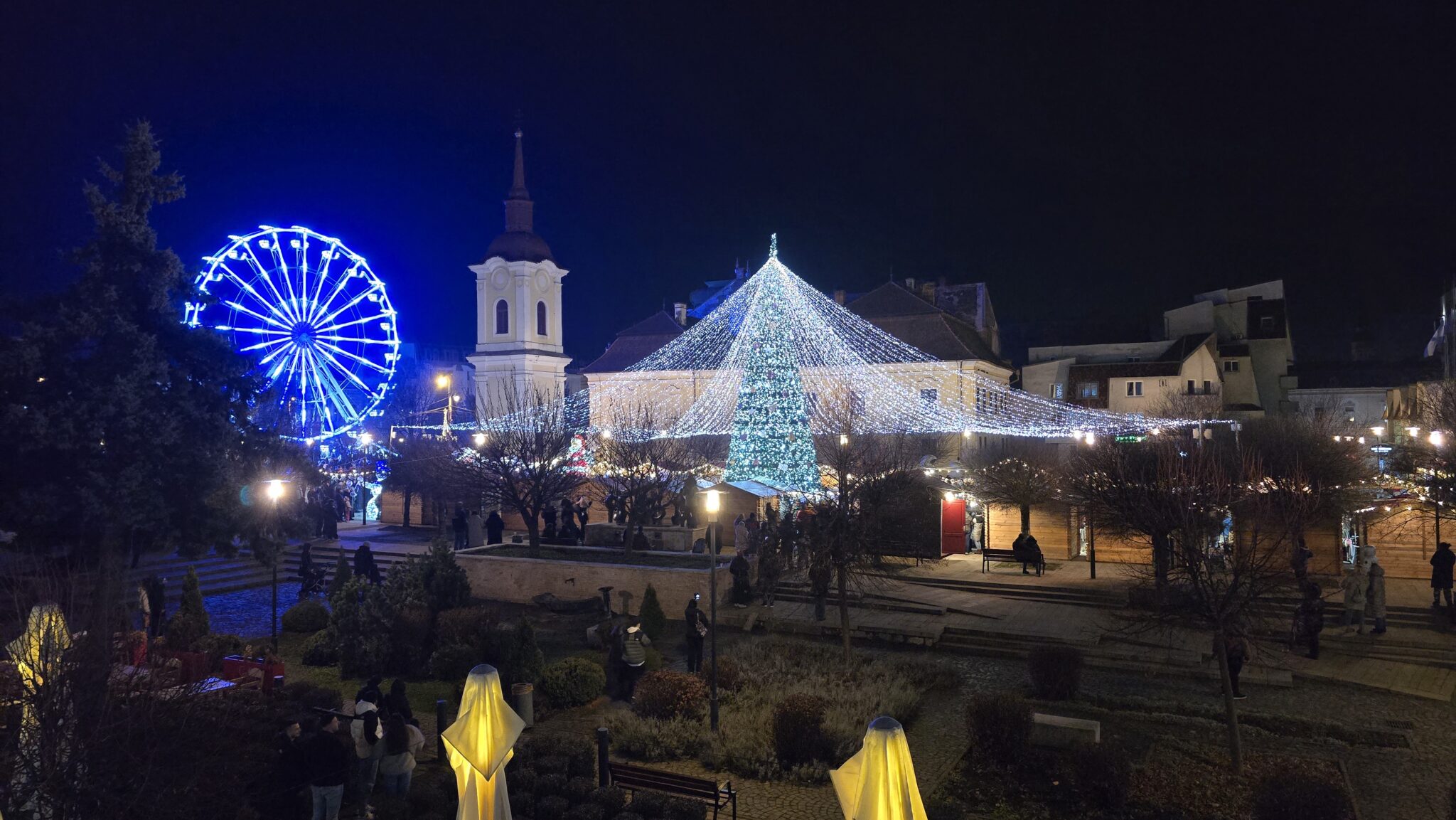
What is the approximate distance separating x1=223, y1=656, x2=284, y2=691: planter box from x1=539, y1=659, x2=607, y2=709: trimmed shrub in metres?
3.87

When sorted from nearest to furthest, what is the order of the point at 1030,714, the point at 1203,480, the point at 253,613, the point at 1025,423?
the point at 1030,714 → the point at 1203,480 → the point at 253,613 → the point at 1025,423

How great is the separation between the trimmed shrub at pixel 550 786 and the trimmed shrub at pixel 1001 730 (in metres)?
5.10

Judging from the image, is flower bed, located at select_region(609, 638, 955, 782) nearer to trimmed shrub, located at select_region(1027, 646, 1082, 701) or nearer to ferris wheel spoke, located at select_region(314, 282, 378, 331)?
trimmed shrub, located at select_region(1027, 646, 1082, 701)

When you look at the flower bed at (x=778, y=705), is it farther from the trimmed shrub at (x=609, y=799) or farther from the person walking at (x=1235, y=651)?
the person walking at (x=1235, y=651)

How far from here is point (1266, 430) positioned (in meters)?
28.5

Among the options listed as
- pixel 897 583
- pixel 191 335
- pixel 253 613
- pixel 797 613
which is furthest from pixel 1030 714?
pixel 253 613

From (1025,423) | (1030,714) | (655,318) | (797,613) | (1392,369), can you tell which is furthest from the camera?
(655,318)

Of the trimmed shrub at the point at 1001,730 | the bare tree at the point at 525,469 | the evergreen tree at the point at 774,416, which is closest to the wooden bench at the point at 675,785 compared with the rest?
the trimmed shrub at the point at 1001,730

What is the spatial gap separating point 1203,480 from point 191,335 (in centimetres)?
1751

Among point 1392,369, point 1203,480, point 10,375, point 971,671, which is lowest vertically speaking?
point 971,671

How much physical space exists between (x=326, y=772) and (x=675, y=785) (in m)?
3.45

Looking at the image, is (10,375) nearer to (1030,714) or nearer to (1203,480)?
(1030,714)

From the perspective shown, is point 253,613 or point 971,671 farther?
point 253,613

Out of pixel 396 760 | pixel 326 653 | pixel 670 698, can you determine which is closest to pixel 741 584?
pixel 670 698
